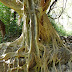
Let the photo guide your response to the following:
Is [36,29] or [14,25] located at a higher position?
[14,25]

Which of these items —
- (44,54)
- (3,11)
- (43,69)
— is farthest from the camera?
(3,11)

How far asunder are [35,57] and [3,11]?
306cm

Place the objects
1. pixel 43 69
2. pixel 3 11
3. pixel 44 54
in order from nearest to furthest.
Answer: pixel 43 69 < pixel 44 54 < pixel 3 11

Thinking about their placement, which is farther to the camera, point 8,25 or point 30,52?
point 8,25

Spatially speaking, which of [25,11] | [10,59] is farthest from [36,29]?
[10,59]

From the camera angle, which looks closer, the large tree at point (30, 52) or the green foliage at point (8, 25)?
the large tree at point (30, 52)

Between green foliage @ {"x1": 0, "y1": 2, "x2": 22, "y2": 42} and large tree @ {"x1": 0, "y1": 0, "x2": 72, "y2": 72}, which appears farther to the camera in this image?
green foliage @ {"x1": 0, "y1": 2, "x2": 22, "y2": 42}

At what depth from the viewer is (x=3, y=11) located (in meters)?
4.57

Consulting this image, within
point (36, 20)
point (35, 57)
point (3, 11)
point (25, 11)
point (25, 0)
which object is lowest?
point (35, 57)

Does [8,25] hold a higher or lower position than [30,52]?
higher

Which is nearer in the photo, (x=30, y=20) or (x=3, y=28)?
(x=30, y=20)

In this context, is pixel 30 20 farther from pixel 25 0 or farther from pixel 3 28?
pixel 3 28

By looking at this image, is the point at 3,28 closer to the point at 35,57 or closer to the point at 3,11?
the point at 3,11

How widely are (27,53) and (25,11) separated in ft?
3.17
